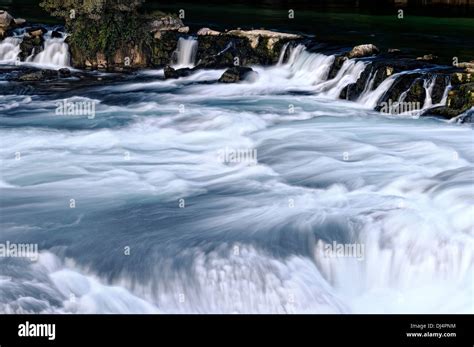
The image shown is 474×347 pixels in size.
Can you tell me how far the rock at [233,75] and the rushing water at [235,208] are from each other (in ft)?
8.96

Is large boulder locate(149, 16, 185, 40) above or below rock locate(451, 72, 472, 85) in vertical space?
above

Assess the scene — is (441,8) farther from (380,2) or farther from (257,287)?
(257,287)

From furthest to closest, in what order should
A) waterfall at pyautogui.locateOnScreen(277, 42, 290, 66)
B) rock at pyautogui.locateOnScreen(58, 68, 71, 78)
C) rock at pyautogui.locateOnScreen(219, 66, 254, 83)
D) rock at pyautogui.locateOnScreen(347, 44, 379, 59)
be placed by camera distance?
waterfall at pyautogui.locateOnScreen(277, 42, 290, 66)
rock at pyautogui.locateOnScreen(58, 68, 71, 78)
rock at pyautogui.locateOnScreen(219, 66, 254, 83)
rock at pyautogui.locateOnScreen(347, 44, 379, 59)

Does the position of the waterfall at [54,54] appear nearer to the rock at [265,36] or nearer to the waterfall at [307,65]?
the rock at [265,36]

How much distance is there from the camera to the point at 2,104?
22.8 m

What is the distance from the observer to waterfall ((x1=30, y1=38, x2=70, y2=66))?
93.5ft

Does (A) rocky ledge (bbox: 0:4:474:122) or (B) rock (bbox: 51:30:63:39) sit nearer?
(A) rocky ledge (bbox: 0:4:474:122)

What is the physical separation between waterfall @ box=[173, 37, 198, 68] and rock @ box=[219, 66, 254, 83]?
10.3ft

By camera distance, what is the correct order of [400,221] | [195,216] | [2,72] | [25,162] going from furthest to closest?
[2,72] < [25,162] < [195,216] < [400,221]

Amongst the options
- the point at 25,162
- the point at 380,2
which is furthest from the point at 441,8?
the point at 25,162

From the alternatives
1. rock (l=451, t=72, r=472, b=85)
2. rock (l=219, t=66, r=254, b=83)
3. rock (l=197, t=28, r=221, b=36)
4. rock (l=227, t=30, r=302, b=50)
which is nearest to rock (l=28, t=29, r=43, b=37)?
rock (l=197, t=28, r=221, b=36)

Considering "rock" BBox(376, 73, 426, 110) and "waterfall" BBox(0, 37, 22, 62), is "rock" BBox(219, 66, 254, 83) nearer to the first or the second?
"rock" BBox(376, 73, 426, 110)

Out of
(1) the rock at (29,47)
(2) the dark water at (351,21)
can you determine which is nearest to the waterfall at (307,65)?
(2) the dark water at (351,21)

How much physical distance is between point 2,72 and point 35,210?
14344 mm
